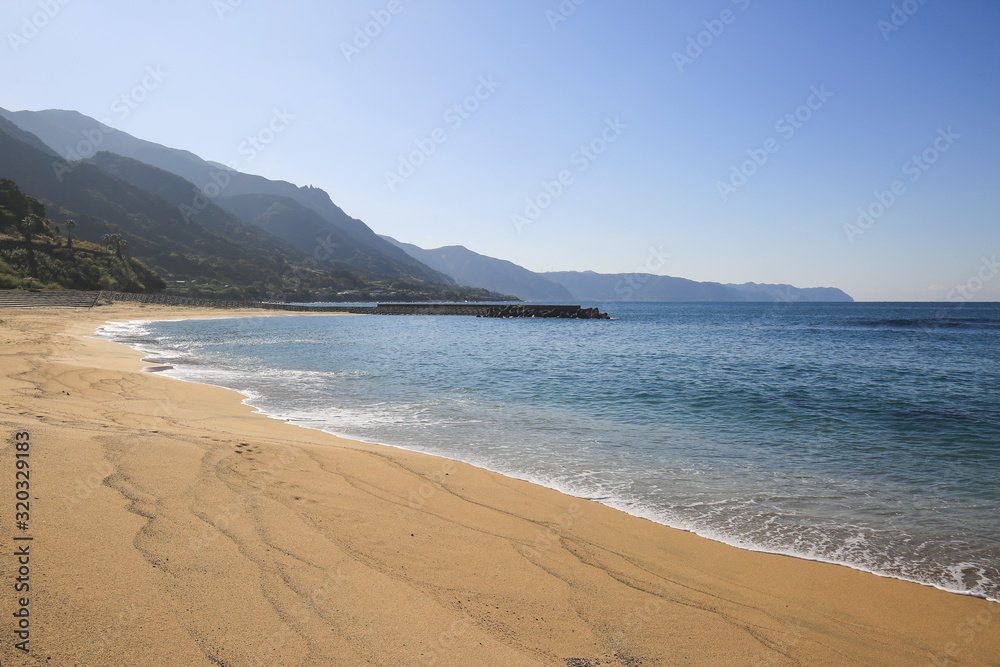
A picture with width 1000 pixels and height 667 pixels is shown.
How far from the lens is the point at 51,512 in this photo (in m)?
4.46

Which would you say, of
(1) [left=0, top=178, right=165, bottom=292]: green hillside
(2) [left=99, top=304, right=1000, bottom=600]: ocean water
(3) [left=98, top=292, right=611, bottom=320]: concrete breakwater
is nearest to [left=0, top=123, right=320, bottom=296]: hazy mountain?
(1) [left=0, top=178, right=165, bottom=292]: green hillside

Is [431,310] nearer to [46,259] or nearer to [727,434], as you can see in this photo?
[46,259]

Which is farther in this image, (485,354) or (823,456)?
(485,354)

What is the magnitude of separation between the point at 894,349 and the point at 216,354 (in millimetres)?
49192

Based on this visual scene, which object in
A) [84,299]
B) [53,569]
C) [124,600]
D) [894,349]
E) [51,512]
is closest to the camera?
[124,600]

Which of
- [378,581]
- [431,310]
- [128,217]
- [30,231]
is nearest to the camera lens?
[378,581]

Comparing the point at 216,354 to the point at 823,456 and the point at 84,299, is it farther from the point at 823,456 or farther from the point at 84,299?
the point at 84,299

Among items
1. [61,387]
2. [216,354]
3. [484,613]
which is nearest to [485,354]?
[216,354]

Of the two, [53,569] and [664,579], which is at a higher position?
Answer: [53,569]

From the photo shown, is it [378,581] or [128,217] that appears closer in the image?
[378,581]

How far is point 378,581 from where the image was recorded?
4.15 metres

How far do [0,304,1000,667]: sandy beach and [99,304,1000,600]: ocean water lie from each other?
103cm

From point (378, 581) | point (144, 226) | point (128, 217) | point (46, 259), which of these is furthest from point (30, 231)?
point (128, 217)

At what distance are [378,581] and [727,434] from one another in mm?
10302
